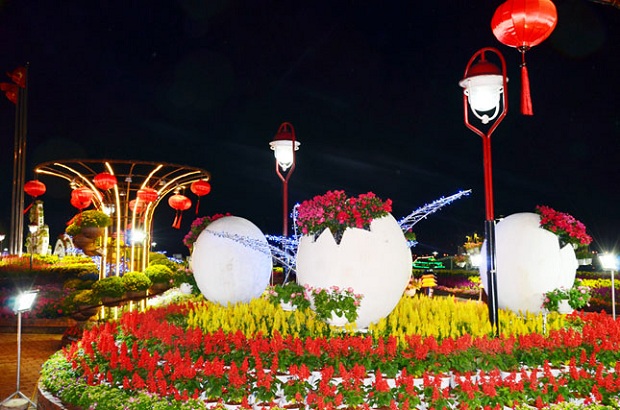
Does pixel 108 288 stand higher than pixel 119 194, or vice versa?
pixel 119 194

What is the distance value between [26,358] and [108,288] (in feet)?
7.42

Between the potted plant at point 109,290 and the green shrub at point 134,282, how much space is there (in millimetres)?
487

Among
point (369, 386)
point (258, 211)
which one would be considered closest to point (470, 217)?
point (258, 211)

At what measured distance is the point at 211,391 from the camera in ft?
18.6

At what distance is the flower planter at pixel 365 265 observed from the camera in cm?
720

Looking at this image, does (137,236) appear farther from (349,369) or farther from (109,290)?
(349,369)

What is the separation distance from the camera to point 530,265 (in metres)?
8.03

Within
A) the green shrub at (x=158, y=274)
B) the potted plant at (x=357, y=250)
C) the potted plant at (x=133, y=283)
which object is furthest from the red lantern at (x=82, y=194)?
the potted plant at (x=357, y=250)

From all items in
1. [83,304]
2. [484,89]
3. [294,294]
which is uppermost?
[484,89]

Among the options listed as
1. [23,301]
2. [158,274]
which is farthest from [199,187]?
[23,301]

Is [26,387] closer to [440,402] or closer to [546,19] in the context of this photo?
[440,402]

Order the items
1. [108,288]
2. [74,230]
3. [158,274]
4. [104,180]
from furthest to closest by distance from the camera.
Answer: [158,274] < [104,180] < [74,230] < [108,288]

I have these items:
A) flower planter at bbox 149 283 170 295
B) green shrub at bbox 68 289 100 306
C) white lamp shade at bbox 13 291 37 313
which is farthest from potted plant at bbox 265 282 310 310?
flower planter at bbox 149 283 170 295

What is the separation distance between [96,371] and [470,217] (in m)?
28.7
